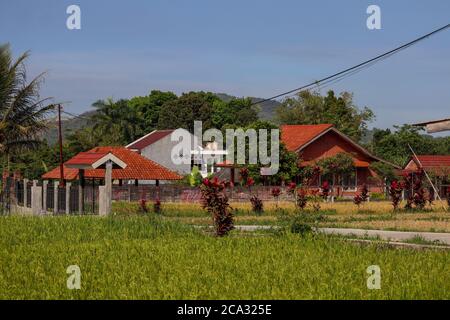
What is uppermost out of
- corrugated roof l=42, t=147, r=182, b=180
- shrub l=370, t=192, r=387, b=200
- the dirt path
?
corrugated roof l=42, t=147, r=182, b=180

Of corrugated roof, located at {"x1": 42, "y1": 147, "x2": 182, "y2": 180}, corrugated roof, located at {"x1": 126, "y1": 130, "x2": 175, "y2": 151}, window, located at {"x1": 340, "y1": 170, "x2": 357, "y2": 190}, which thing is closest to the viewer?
corrugated roof, located at {"x1": 42, "y1": 147, "x2": 182, "y2": 180}

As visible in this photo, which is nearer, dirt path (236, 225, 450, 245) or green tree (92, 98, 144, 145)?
dirt path (236, 225, 450, 245)

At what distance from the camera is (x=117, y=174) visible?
5347cm

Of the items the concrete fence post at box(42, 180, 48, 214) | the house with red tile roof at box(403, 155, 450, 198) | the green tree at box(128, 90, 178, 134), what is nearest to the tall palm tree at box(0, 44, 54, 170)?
the concrete fence post at box(42, 180, 48, 214)

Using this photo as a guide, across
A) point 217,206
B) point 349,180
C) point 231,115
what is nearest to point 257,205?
point 217,206

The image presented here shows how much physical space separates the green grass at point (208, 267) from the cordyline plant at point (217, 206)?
1.33 m

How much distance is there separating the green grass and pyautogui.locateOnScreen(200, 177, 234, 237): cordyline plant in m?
1.33

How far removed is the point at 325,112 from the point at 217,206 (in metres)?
60.2

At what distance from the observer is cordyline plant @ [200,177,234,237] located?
2172cm

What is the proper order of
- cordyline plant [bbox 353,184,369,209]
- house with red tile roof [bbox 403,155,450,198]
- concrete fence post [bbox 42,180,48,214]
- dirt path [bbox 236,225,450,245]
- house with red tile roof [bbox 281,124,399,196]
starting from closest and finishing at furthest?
1. dirt path [bbox 236,225,450,245]
2. concrete fence post [bbox 42,180,48,214]
3. cordyline plant [bbox 353,184,369,209]
4. house with red tile roof [bbox 403,155,450,198]
5. house with red tile roof [bbox 281,124,399,196]

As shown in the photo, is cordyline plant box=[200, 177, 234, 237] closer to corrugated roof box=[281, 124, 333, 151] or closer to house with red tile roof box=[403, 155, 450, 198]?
house with red tile roof box=[403, 155, 450, 198]

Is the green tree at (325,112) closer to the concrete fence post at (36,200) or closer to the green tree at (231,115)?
the green tree at (231,115)
